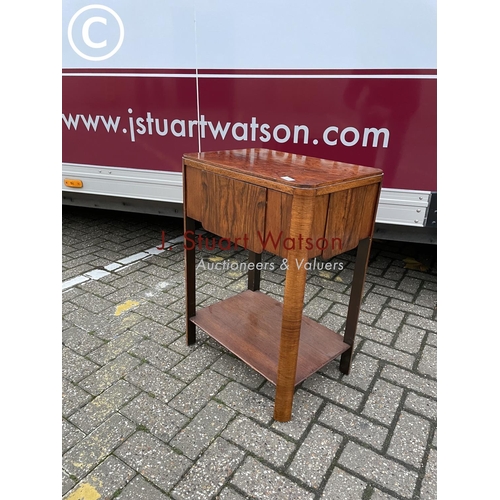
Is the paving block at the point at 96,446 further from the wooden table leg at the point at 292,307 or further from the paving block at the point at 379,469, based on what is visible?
the paving block at the point at 379,469

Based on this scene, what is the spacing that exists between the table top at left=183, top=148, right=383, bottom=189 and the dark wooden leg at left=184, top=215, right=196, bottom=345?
35 centimetres

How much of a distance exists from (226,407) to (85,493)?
0.65m

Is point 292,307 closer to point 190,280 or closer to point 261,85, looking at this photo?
point 190,280

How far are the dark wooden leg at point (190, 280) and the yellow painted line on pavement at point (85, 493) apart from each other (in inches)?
35.2

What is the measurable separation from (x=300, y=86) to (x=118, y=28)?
131 cm

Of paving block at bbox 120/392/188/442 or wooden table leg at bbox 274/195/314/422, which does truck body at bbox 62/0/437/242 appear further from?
paving block at bbox 120/392/188/442

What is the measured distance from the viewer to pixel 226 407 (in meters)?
1.80

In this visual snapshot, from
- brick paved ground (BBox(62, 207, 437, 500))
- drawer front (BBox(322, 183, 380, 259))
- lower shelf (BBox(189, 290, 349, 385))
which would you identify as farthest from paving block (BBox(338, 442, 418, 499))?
drawer front (BBox(322, 183, 380, 259))

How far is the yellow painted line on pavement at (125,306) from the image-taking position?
8.38ft

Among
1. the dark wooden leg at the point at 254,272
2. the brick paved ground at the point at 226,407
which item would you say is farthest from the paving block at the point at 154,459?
the dark wooden leg at the point at 254,272

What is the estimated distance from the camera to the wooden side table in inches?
55.2

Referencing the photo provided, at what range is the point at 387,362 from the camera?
2145 mm

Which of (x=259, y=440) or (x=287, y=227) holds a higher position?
(x=287, y=227)

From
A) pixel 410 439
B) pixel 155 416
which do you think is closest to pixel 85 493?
pixel 155 416
